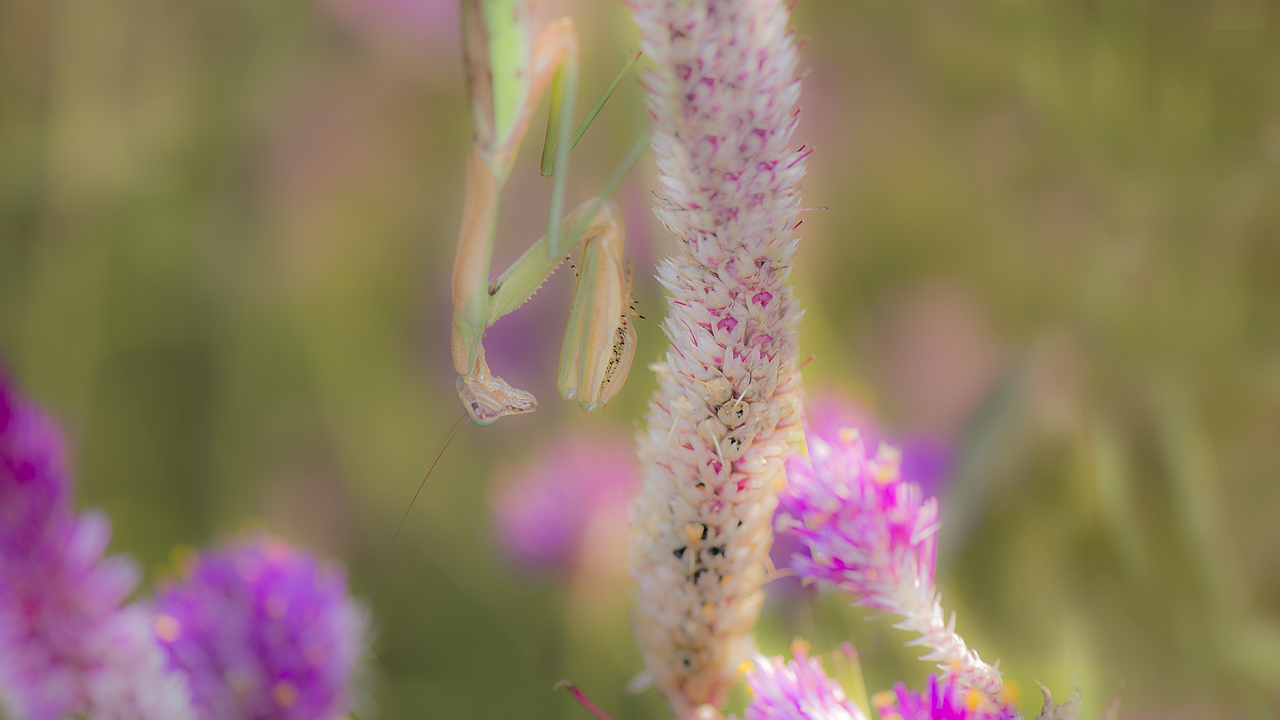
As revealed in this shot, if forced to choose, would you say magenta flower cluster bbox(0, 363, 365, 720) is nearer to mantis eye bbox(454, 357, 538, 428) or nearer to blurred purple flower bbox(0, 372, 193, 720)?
blurred purple flower bbox(0, 372, 193, 720)

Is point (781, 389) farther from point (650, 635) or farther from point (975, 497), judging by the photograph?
point (975, 497)

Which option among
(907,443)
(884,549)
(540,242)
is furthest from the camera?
(907,443)

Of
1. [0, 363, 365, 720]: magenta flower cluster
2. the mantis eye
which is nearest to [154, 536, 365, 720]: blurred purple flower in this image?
[0, 363, 365, 720]: magenta flower cluster

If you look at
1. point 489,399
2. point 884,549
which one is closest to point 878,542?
Result: point 884,549

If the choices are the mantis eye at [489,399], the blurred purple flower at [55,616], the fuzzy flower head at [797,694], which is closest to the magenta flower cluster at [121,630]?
the blurred purple flower at [55,616]

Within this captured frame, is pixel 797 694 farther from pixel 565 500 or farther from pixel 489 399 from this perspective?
pixel 565 500
